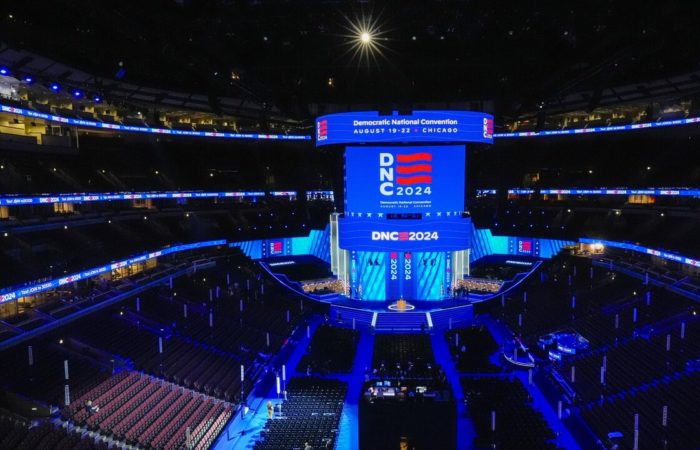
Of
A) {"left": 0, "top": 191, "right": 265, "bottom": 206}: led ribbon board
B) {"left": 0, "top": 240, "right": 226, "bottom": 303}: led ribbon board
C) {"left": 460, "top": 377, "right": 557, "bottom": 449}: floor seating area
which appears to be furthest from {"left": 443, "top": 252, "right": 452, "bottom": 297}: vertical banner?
{"left": 0, "top": 240, "right": 226, "bottom": 303}: led ribbon board

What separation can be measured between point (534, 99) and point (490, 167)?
46.1ft

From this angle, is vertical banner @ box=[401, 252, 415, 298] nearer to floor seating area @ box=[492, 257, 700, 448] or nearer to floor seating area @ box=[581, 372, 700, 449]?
floor seating area @ box=[492, 257, 700, 448]

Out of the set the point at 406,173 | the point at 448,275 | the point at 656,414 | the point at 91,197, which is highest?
the point at 406,173

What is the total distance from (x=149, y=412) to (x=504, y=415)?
522 inches

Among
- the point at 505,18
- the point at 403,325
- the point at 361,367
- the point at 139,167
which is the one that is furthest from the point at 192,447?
the point at 139,167

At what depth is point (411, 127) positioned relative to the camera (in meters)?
30.2

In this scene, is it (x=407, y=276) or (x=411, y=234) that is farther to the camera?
(x=407, y=276)

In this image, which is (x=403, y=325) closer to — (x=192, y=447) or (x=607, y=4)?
(x=192, y=447)

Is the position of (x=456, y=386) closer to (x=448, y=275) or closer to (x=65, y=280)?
(x=448, y=275)

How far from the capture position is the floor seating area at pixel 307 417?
55.2ft

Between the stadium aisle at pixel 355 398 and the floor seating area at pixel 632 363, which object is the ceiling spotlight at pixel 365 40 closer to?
the stadium aisle at pixel 355 398

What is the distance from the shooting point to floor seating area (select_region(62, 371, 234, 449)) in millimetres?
16444

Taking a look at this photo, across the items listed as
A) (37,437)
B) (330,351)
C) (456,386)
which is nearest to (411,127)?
(330,351)

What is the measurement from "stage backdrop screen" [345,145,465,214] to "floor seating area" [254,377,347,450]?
44.4 feet
